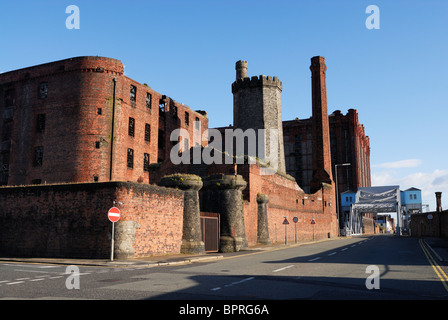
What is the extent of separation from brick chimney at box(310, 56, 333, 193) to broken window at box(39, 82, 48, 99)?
37.1 m

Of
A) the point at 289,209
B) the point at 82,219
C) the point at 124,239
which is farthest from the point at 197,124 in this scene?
the point at 124,239

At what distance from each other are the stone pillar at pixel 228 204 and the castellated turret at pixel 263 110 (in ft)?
69.1

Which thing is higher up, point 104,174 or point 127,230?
point 104,174

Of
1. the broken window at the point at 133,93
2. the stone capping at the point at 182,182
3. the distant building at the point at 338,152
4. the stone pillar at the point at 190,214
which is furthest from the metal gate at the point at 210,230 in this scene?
the distant building at the point at 338,152

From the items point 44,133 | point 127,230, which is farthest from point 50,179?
point 127,230

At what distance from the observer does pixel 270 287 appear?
8.91m

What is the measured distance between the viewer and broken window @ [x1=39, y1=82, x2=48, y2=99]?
37875 millimetres

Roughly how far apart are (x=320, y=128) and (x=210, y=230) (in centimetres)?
3809

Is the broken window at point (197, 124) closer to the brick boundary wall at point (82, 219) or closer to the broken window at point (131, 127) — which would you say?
the broken window at point (131, 127)

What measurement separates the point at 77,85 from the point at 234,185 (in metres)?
19.2

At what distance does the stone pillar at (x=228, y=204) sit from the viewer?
25.8 m

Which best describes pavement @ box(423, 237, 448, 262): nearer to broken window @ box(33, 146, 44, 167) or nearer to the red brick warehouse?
the red brick warehouse

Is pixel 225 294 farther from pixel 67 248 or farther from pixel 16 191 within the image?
pixel 16 191
